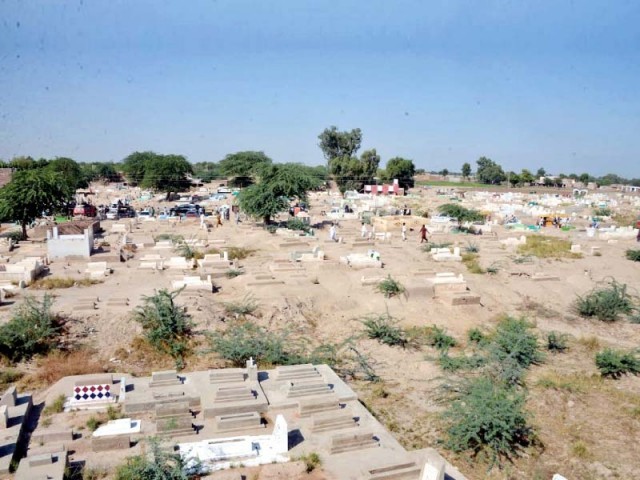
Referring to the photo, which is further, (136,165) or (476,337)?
(136,165)

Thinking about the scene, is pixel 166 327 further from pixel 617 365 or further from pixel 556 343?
pixel 617 365

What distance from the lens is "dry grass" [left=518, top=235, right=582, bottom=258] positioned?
2462cm

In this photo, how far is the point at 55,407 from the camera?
840cm

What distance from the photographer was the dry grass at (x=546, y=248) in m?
24.6

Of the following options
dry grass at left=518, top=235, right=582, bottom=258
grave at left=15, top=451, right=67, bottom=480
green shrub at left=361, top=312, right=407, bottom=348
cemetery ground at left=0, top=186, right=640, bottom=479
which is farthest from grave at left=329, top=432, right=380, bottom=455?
dry grass at left=518, top=235, right=582, bottom=258

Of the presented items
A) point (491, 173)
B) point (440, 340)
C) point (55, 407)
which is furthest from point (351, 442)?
point (491, 173)

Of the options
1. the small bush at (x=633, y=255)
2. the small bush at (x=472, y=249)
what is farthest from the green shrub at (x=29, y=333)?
the small bush at (x=633, y=255)

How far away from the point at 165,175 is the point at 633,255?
41.4 meters

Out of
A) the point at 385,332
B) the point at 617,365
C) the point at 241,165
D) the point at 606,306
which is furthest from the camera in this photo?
the point at 241,165

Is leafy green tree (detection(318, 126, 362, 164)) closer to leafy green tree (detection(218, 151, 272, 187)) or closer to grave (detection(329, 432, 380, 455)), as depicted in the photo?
leafy green tree (detection(218, 151, 272, 187))

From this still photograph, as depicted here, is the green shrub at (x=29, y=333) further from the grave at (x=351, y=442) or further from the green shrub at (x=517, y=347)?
the green shrub at (x=517, y=347)

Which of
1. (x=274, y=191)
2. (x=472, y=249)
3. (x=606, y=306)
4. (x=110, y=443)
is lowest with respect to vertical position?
(x=606, y=306)

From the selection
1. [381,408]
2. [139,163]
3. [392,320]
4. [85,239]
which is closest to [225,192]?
[139,163]

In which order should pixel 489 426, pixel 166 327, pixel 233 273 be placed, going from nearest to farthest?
pixel 489 426, pixel 166 327, pixel 233 273
